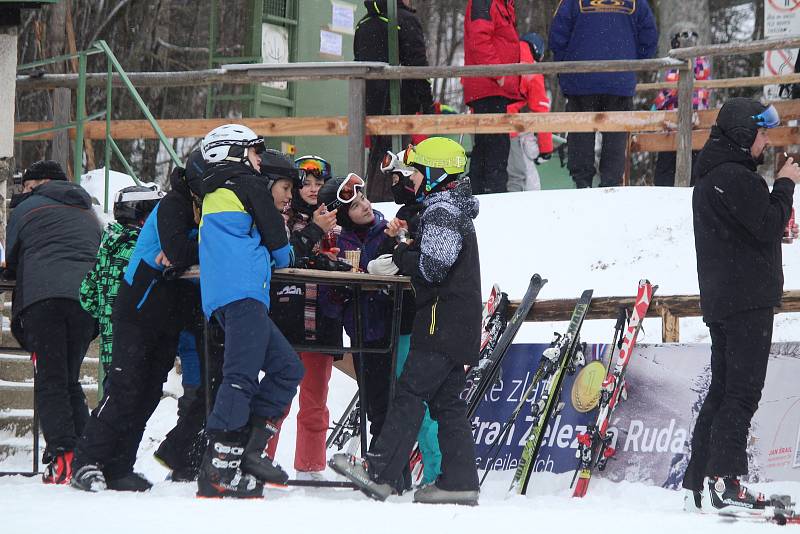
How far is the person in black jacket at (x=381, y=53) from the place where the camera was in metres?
10.4

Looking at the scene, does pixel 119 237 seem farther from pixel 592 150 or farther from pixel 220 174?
pixel 592 150

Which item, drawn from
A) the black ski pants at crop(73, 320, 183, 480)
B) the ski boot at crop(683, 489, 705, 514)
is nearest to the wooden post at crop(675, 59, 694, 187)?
the ski boot at crop(683, 489, 705, 514)

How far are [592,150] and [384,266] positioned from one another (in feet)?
16.2

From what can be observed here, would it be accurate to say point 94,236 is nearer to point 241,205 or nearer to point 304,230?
point 304,230

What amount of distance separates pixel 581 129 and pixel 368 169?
6.77 ft

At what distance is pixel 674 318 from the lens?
663 cm

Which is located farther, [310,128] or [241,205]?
[310,128]

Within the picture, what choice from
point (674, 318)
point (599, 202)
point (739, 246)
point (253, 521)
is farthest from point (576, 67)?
point (253, 521)

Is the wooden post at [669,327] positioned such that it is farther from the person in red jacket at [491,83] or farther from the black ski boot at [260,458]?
the person in red jacket at [491,83]

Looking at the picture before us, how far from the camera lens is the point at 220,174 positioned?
5.01 meters

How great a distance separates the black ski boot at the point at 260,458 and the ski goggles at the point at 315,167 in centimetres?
165

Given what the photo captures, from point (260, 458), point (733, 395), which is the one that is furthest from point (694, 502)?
point (260, 458)

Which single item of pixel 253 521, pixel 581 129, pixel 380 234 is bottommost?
pixel 253 521

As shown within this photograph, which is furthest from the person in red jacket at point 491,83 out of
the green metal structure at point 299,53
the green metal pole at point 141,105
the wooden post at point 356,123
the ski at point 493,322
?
the ski at point 493,322
